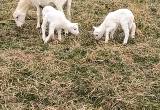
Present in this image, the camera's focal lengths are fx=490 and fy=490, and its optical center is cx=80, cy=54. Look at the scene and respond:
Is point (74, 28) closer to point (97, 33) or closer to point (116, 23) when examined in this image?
point (97, 33)

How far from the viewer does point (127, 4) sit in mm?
12906

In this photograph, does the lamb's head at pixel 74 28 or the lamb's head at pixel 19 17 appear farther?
→ the lamb's head at pixel 19 17

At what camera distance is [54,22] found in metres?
10.1

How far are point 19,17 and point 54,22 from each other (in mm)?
1336

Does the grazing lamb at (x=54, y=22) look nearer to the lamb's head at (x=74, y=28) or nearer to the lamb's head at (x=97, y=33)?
the lamb's head at (x=74, y=28)

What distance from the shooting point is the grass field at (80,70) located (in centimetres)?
772

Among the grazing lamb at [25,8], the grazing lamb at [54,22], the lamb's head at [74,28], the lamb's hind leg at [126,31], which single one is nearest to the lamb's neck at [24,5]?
the grazing lamb at [25,8]

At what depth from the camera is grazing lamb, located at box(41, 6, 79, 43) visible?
398 inches

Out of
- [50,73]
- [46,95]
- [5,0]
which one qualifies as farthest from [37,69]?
[5,0]

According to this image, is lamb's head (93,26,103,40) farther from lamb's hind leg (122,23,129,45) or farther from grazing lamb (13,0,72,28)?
grazing lamb (13,0,72,28)

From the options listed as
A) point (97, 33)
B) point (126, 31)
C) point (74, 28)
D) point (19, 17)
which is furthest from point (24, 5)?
point (126, 31)

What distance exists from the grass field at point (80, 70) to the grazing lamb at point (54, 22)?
0.60ft

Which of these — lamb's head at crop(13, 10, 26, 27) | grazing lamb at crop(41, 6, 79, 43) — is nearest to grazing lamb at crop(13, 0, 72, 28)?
lamb's head at crop(13, 10, 26, 27)

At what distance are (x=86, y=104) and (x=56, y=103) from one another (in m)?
0.47
